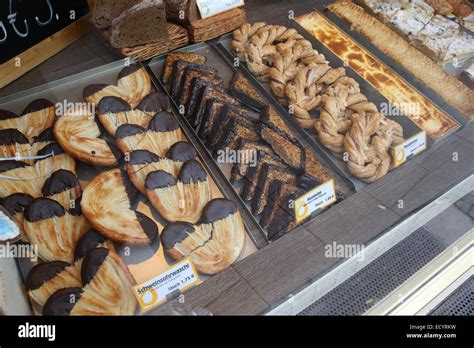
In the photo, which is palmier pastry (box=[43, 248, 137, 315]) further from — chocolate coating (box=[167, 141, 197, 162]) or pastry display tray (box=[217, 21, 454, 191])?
pastry display tray (box=[217, 21, 454, 191])

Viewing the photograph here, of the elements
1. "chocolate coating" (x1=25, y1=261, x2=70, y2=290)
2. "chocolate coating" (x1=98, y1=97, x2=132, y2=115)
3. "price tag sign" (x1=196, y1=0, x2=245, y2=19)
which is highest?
"price tag sign" (x1=196, y1=0, x2=245, y2=19)

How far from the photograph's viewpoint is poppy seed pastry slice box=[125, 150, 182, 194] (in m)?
2.01

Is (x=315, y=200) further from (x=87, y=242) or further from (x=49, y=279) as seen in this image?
(x=49, y=279)

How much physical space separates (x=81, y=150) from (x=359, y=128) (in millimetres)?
1370

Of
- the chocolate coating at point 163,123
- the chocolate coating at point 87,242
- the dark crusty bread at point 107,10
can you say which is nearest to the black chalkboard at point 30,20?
the dark crusty bread at point 107,10

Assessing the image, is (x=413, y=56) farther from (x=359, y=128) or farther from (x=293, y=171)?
(x=293, y=171)

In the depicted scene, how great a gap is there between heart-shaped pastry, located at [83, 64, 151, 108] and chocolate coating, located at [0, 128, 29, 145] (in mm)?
371

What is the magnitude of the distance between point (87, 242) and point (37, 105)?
35.1 inches

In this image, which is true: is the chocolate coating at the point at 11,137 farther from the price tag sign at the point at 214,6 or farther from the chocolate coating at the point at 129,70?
the price tag sign at the point at 214,6

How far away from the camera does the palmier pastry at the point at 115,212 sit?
1.80m

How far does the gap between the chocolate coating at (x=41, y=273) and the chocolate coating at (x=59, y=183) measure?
0.36 metres

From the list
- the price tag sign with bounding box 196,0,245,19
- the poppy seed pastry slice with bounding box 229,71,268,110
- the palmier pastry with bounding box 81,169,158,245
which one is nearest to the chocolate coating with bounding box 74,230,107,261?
the palmier pastry with bounding box 81,169,158,245

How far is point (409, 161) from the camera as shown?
231 centimetres
